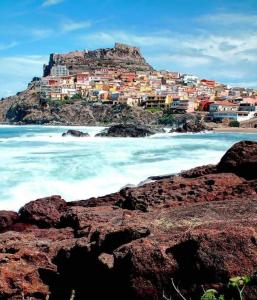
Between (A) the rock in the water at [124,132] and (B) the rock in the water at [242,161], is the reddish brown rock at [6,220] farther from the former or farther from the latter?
(A) the rock in the water at [124,132]

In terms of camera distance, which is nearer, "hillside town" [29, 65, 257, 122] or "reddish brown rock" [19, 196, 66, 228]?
"reddish brown rock" [19, 196, 66, 228]

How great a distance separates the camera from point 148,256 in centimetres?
560

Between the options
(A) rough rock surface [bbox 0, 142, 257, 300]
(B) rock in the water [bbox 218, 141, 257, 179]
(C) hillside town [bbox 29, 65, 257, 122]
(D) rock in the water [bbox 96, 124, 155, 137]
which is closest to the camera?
(A) rough rock surface [bbox 0, 142, 257, 300]

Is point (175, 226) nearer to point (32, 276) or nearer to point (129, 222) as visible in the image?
point (129, 222)

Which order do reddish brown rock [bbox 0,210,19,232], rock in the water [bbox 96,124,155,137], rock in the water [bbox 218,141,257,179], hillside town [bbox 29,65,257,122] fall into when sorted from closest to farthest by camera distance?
rock in the water [bbox 218,141,257,179] → reddish brown rock [bbox 0,210,19,232] → rock in the water [bbox 96,124,155,137] → hillside town [bbox 29,65,257,122]

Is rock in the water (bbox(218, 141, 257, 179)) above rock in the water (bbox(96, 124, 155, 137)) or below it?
above

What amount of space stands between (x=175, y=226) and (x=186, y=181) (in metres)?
4.75

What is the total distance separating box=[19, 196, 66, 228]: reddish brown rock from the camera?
38.7 feet

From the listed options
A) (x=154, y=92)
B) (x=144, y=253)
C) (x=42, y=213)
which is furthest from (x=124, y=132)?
(x=154, y=92)

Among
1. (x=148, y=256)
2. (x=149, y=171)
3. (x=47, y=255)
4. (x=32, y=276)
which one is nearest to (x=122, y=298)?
(x=148, y=256)

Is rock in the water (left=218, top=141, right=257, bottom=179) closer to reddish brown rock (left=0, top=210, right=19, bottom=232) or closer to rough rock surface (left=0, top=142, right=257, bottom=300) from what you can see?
rough rock surface (left=0, top=142, right=257, bottom=300)

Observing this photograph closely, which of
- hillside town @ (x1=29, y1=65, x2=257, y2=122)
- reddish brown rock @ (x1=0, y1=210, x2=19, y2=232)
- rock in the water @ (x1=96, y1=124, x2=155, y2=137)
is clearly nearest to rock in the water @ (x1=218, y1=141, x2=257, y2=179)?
reddish brown rock @ (x1=0, y1=210, x2=19, y2=232)

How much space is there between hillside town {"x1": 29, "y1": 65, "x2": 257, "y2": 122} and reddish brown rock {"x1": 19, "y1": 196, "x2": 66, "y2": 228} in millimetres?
100257

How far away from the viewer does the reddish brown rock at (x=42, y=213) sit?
11781 millimetres
